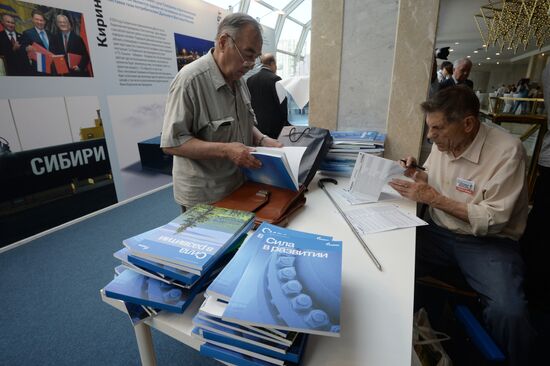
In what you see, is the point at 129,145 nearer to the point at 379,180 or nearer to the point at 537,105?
the point at 379,180

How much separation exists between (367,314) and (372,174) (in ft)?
2.77

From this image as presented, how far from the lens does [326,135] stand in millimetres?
1575

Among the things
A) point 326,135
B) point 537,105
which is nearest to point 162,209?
point 326,135

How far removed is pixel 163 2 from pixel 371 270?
3969 millimetres

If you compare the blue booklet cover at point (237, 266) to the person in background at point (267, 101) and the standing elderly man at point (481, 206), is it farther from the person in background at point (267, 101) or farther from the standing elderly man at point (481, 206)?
the person in background at point (267, 101)

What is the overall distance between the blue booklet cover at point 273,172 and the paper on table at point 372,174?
1.39ft

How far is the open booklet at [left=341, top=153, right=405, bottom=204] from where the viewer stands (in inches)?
54.2

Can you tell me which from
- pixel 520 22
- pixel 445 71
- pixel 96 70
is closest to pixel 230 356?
pixel 96 70

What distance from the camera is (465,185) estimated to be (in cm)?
125

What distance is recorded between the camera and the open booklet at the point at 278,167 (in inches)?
42.8

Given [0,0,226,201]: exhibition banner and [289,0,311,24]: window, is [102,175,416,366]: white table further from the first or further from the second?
[289,0,311,24]: window

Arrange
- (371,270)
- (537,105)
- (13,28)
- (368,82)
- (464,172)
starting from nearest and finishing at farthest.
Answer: (371,270) → (464,172) → (368,82) → (13,28) → (537,105)

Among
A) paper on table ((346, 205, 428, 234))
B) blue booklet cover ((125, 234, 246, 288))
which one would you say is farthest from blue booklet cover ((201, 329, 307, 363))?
paper on table ((346, 205, 428, 234))

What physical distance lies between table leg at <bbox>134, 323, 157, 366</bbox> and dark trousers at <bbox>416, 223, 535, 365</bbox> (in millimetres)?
1163
